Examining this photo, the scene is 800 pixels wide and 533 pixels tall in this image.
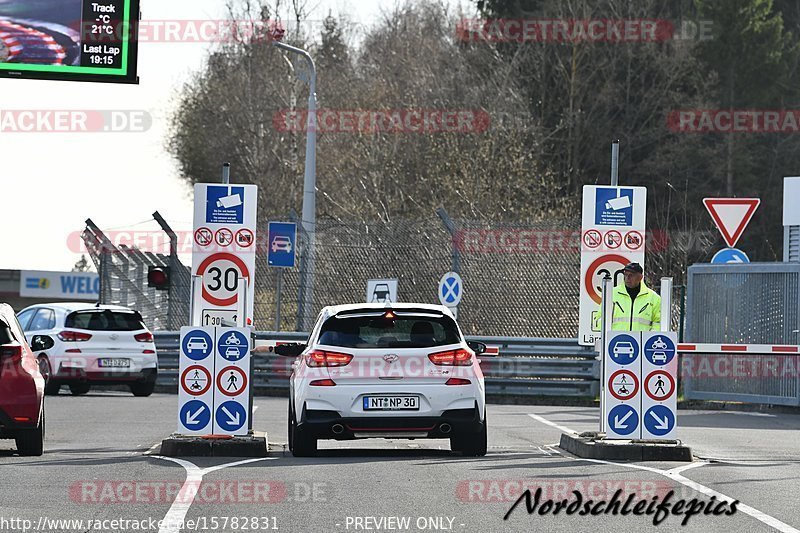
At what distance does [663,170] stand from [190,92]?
921 inches

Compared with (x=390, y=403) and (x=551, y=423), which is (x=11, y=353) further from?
(x=551, y=423)

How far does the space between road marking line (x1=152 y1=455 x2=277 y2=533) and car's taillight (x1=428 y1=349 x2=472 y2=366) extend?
1815mm

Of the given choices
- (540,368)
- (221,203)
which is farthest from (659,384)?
(540,368)

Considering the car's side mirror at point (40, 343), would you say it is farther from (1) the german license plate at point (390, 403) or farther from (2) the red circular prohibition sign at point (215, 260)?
(1) the german license plate at point (390, 403)

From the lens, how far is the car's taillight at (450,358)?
15773 millimetres

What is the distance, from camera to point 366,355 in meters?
15.7

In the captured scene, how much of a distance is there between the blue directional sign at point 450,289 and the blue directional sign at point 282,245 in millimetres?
2772

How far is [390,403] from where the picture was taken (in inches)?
615

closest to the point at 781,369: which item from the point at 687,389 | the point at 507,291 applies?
the point at 687,389

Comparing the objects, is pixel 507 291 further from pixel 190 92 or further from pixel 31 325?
pixel 190 92

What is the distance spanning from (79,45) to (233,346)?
10.2 meters

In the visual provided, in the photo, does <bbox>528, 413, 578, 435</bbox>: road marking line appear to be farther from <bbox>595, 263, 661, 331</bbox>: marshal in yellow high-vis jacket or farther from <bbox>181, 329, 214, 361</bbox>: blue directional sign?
<bbox>181, 329, 214, 361</bbox>: blue directional sign

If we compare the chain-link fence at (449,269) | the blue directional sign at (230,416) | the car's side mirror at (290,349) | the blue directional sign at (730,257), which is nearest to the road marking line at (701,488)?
the car's side mirror at (290,349)

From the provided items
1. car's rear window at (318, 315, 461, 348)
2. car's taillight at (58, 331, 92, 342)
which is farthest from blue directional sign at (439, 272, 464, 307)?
car's rear window at (318, 315, 461, 348)
